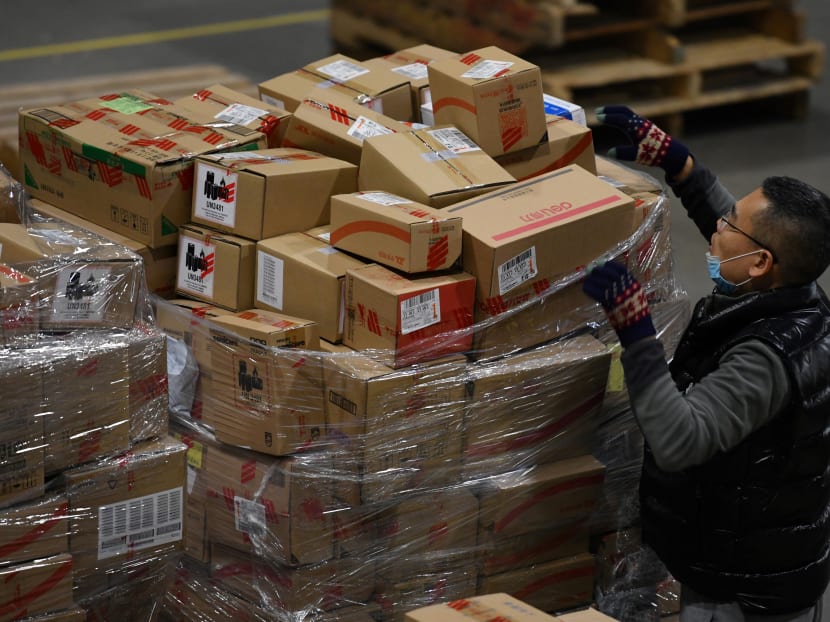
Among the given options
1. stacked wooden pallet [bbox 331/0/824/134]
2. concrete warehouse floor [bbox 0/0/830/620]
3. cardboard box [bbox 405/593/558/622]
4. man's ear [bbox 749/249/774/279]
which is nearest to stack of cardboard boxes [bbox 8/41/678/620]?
man's ear [bbox 749/249/774/279]

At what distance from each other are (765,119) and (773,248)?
557 cm

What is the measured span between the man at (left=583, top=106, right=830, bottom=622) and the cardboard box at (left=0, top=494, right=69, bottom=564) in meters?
1.27

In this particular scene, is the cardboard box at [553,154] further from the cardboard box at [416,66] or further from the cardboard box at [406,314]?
the cardboard box at [406,314]

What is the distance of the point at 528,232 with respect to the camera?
2887mm

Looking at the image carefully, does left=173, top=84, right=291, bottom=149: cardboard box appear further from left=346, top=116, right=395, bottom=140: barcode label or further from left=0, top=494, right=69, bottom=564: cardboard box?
left=0, top=494, right=69, bottom=564: cardboard box

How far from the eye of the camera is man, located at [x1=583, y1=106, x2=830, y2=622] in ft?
8.11

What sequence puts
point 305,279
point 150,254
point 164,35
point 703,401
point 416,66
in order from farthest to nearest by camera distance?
point 164,35 → point 416,66 → point 150,254 → point 305,279 → point 703,401

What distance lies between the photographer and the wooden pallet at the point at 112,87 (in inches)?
247

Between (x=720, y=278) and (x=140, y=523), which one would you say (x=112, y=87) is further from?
(x=720, y=278)

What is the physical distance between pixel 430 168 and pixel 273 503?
0.93 metres

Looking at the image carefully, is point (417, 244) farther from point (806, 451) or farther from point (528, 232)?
point (806, 451)

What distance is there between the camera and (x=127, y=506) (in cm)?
277

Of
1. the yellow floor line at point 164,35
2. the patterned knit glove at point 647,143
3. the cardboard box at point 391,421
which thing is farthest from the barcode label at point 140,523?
the yellow floor line at point 164,35

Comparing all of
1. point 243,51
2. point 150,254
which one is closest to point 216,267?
point 150,254
